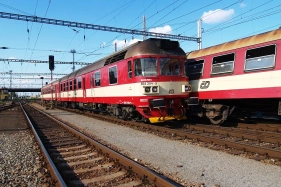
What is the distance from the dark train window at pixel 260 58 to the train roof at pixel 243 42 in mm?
301

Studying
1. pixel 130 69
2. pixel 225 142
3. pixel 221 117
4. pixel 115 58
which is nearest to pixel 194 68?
pixel 221 117

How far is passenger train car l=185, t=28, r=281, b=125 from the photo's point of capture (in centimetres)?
888

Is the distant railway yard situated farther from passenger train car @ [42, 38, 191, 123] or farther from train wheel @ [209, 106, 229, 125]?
train wheel @ [209, 106, 229, 125]

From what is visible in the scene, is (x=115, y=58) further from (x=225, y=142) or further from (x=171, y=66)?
(x=225, y=142)

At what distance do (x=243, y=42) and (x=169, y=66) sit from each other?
3087 mm

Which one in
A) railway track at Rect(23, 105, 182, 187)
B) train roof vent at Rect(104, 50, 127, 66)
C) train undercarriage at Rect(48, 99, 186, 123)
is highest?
train roof vent at Rect(104, 50, 127, 66)

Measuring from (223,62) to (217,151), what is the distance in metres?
5.04

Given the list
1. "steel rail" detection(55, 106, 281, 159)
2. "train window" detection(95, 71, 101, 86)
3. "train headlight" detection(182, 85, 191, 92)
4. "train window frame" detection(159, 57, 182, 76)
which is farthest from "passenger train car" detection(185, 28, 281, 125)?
"train window" detection(95, 71, 101, 86)

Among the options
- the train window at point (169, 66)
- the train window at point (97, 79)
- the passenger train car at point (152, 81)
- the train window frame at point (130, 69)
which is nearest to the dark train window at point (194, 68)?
the train window at point (169, 66)

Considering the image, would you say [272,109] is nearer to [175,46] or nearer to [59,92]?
[175,46]

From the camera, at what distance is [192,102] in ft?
36.2

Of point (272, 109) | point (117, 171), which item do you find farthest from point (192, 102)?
point (117, 171)

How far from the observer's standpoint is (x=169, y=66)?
1120 cm

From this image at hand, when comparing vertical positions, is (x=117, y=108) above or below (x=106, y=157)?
above
